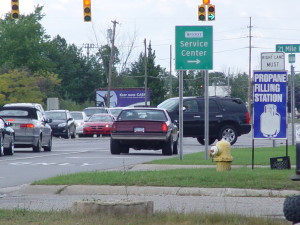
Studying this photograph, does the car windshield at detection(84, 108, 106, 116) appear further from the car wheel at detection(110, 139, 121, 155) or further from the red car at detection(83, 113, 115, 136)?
the car wheel at detection(110, 139, 121, 155)

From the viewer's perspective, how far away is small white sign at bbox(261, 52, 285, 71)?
2170 cm

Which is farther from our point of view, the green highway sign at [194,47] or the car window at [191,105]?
the car window at [191,105]

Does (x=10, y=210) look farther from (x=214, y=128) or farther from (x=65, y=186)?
(x=214, y=128)

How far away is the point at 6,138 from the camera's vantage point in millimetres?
25938

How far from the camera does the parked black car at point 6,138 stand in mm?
25544

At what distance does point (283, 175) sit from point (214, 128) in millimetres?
18508

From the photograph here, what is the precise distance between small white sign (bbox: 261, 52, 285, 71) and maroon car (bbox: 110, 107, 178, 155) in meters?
5.37

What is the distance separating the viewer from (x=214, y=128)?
3331 cm

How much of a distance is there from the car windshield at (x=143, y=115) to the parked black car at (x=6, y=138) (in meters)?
3.66

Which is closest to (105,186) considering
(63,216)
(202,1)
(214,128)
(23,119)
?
(63,216)

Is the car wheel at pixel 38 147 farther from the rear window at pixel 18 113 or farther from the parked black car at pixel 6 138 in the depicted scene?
the parked black car at pixel 6 138

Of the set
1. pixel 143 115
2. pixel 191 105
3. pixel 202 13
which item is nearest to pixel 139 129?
pixel 143 115

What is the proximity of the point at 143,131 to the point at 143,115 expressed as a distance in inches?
32.0

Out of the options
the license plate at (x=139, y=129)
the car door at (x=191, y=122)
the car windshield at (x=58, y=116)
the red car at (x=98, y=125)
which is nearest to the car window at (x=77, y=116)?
the red car at (x=98, y=125)
